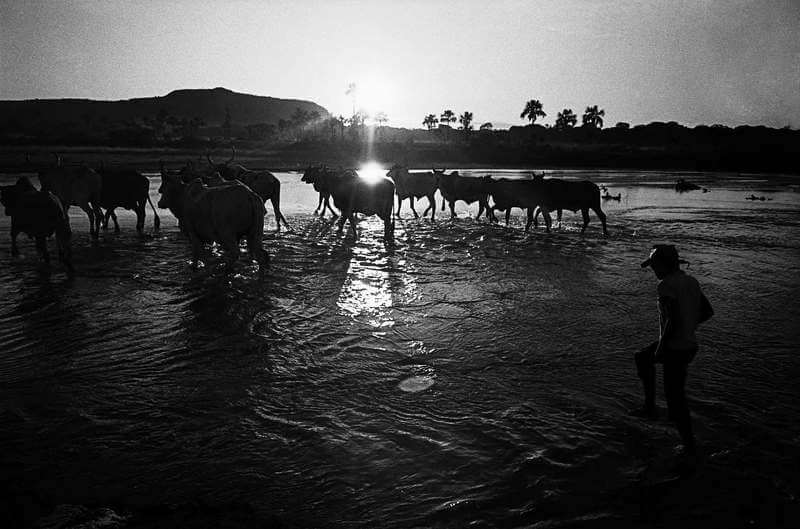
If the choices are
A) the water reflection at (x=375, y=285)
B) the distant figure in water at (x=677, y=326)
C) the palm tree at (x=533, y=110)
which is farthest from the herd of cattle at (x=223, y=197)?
the palm tree at (x=533, y=110)

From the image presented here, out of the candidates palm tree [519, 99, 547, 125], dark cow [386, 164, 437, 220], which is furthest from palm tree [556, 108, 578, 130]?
dark cow [386, 164, 437, 220]

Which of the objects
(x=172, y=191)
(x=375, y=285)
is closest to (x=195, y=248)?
(x=172, y=191)

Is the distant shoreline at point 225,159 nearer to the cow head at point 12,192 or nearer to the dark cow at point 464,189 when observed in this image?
the dark cow at point 464,189

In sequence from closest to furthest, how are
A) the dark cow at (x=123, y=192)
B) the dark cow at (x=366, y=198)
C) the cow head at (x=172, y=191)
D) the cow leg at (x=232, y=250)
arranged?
the cow leg at (x=232, y=250) → the cow head at (x=172, y=191) → the dark cow at (x=366, y=198) → the dark cow at (x=123, y=192)

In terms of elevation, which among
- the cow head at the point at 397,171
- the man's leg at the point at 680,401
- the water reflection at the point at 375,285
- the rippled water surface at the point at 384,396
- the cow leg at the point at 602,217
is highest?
the cow head at the point at 397,171

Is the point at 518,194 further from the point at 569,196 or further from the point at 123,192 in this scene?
the point at 123,192

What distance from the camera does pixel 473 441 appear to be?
4.17 meters

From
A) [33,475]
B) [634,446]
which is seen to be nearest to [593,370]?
[634,446]

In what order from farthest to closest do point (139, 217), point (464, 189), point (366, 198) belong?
point (464, 189) → point (139, 217) → point (366, 198)

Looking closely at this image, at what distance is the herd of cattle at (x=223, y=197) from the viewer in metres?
9.40

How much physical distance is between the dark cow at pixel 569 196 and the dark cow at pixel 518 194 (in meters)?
0.20

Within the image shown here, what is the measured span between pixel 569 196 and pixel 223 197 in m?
11.3

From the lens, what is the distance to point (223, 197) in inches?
362

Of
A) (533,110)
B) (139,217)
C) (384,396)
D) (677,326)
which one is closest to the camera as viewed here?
(677,326)
